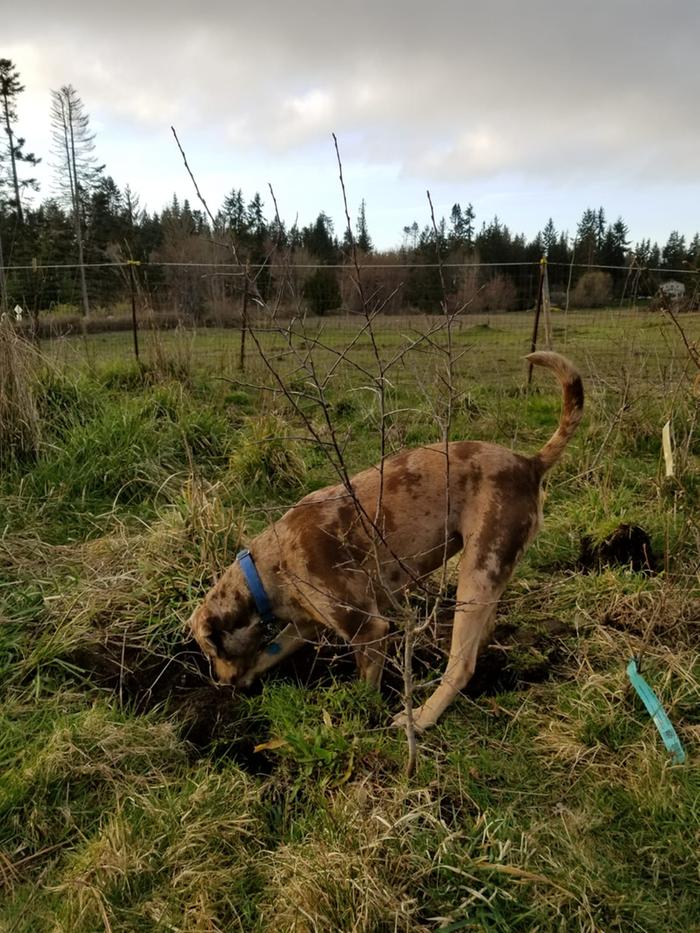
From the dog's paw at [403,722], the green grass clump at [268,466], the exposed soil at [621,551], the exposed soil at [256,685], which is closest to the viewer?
the dog's paw at [403,722]

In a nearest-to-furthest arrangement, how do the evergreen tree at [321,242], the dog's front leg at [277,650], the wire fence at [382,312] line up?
the dog's front leg at [277,650], the wire fence at [382,312], the evergreen tree at [321,242]

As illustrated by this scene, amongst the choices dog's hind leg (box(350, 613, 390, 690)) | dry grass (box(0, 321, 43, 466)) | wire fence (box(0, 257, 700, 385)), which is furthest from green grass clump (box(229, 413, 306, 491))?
dog's hind leg (box(350, 613, 390, 690))

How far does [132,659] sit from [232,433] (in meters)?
3.67

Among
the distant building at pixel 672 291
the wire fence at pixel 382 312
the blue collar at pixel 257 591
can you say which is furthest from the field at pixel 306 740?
the wire fence at pixel 382 312

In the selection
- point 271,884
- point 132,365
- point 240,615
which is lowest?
point 271,884

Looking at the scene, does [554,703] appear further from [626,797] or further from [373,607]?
[373,607]

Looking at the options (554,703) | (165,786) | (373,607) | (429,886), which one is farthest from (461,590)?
(165,786)

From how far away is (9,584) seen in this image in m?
4.10

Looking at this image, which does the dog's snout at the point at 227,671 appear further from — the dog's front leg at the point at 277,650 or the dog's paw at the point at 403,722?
the dog's paw at the point at 403,722

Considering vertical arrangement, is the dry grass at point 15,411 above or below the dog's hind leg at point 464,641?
above

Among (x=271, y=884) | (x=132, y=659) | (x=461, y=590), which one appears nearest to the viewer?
(x=271, y=884)

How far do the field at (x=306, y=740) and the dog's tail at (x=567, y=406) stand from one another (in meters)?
0.51

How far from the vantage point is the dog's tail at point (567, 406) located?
11.4 ft

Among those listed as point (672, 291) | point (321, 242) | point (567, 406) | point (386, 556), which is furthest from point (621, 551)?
point (321, 242)
